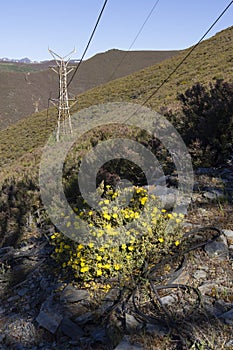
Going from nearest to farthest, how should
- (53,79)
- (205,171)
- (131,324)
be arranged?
(131,324) < (205,171) < (53,79)

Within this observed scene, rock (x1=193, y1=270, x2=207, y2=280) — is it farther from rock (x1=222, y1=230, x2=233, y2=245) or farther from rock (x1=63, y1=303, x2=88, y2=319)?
rock (x1=63, y1=303, x2=88, y2=319)

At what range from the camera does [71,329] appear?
10.3ft

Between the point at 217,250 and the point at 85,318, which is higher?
the point at 217,250

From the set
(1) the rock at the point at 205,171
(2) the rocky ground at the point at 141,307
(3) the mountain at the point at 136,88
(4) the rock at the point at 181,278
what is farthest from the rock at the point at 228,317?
(3) the mountain at the point at 136,88

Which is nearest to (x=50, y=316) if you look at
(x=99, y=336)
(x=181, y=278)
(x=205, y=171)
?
(x=99, y=336)

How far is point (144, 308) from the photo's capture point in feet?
10.2

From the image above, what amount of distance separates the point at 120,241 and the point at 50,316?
3.06 feet

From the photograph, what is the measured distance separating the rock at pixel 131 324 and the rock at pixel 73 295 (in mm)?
543

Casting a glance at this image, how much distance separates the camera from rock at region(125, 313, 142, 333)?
9.48ft

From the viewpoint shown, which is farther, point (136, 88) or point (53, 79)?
point (53, 79)

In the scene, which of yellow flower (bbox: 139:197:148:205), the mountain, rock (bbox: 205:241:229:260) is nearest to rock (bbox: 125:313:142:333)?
rock (bbox: 205:241:229:260)

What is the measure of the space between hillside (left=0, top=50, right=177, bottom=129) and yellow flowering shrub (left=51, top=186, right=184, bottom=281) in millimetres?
66909

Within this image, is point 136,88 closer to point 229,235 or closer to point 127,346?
point 229,235

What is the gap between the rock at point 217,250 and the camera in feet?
11.5
